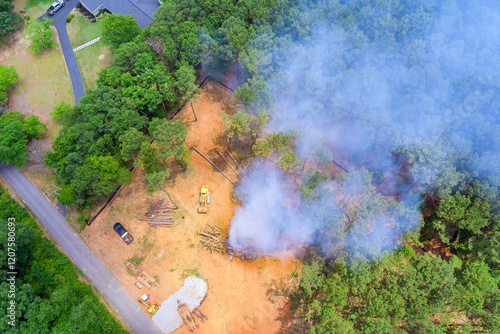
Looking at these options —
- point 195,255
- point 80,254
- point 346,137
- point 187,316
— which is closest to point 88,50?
point 80,254

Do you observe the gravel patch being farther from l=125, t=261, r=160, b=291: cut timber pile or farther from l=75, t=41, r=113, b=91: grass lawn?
l=75, t=41, r=113, b=91: grass lawn

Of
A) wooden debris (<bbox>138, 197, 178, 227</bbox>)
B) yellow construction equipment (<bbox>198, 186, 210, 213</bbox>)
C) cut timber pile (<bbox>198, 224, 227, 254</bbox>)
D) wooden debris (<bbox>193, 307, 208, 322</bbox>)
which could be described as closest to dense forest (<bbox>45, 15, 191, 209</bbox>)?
wooden debris (<bbox>138, 197, 178, 227</bbox>)

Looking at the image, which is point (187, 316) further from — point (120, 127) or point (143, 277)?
point (120, 127)

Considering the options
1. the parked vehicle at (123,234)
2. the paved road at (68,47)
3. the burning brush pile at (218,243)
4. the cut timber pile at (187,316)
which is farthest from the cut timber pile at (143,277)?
the paved road at (68,47)

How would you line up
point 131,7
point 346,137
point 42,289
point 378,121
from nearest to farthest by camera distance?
point 42,289
point 378,121
point 346,137
point 131,7

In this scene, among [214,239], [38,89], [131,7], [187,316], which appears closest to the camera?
[187,316]

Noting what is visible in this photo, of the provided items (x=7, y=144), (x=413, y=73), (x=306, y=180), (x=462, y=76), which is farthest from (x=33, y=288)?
(x=462, y=76)
